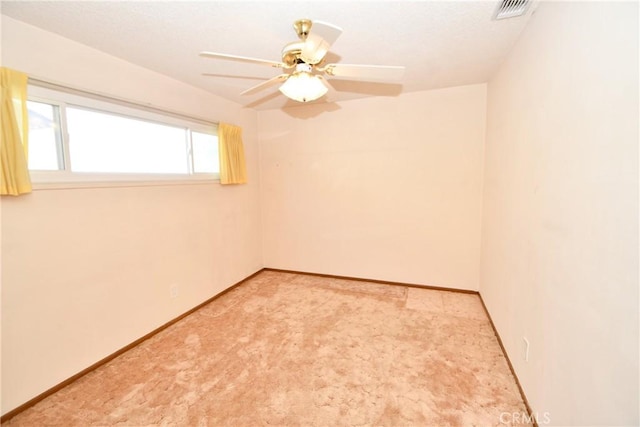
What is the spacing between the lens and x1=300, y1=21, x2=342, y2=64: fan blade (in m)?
1.25

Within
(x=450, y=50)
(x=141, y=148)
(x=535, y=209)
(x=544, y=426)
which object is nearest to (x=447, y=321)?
(x=544, y=426)

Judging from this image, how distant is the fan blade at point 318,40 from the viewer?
1.25 meters

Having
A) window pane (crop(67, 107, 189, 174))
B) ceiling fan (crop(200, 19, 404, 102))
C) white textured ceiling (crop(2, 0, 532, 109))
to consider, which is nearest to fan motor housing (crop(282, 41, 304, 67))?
ceiling fan (crop(200, 19, 404, 102))

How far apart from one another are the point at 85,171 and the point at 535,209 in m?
2.99

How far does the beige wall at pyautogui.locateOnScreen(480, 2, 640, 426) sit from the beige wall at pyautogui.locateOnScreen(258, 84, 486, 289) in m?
1.20

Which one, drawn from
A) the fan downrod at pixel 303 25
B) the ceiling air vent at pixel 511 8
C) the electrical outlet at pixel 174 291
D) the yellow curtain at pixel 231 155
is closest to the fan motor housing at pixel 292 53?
the fan downrod at pixel 303 25

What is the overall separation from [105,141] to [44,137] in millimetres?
386

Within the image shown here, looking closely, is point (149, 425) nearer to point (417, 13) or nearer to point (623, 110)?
point (623, 110)

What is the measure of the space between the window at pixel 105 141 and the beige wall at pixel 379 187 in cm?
126

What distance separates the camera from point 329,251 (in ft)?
12.5

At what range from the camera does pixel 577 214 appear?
43.9 inches

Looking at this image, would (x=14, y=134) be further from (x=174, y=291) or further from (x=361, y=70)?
(x=361, y=70)

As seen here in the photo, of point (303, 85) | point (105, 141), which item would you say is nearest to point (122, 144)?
point (105, 141)

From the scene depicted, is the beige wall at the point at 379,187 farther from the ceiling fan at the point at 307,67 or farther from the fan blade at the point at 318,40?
the fan blade at the point at 318,40
